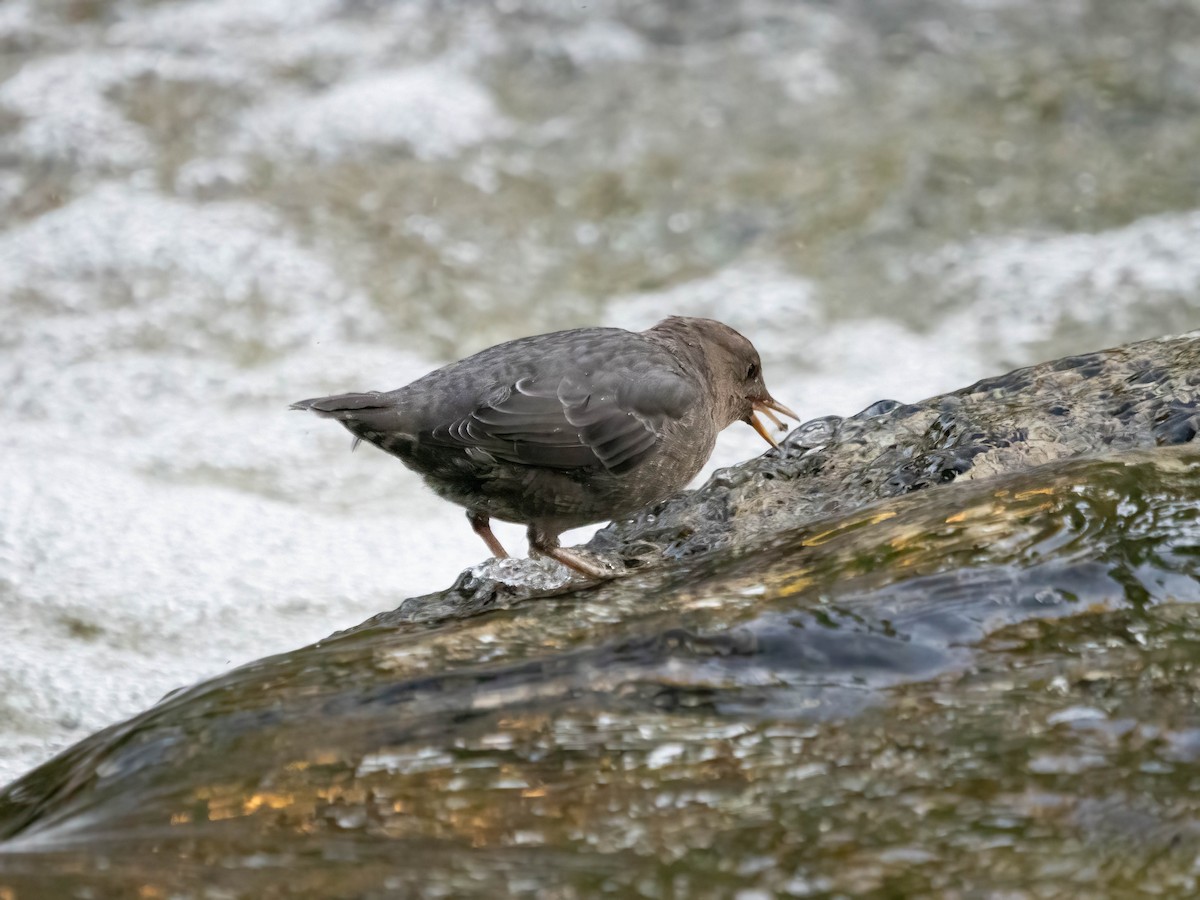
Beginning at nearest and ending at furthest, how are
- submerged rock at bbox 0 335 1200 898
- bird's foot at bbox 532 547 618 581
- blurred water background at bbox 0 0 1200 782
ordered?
submerged rock at bbox 0 335 1200 898 → bird's foot at bbox 532 547 618 581 → blurred water background at bbox 0 0 1200 782

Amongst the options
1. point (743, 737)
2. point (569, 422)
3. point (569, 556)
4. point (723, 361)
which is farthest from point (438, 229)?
point (743, 737)

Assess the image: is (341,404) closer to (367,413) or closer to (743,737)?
(367,413)

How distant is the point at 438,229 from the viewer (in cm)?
894

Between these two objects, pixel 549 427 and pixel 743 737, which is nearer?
pixel 743 737

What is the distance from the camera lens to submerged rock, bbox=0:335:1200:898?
7.34 ft

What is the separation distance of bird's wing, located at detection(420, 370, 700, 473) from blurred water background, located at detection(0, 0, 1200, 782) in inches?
74.1

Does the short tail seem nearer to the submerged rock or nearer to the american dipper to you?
the american dipper

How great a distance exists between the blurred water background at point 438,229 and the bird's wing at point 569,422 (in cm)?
188

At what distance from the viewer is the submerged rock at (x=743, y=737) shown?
2.24 m

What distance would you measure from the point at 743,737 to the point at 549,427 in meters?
1.93

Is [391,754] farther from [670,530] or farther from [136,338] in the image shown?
[136,338]

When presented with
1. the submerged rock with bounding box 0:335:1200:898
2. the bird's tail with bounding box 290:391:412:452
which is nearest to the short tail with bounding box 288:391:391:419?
the bird's tail with bounding box 290:391:412:452

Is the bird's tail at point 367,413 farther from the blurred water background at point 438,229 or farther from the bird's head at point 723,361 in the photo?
the blurred water background at point 438,229

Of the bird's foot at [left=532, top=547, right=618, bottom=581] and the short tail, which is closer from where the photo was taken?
the bird's foot at [left=532, top=547, right=618, bottom=581]
